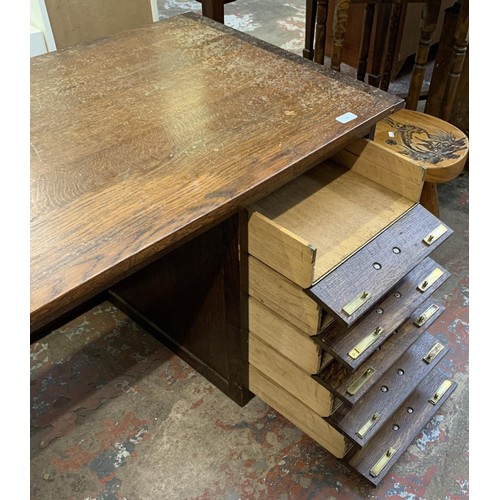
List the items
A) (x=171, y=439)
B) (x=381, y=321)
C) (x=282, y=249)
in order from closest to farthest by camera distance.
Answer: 1. (x=282, y=249)
2. (x=381, y=321)
3. (x=171, y=439)

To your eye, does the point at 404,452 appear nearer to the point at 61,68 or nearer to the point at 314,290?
the point at 314,290

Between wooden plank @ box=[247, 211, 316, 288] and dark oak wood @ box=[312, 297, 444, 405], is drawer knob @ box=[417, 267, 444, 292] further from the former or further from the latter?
wooden plank @ box=[247, 211, 316, 288]

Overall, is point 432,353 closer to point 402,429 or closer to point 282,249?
point 402,429

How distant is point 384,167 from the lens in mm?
1203

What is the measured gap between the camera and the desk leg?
117 centimetres

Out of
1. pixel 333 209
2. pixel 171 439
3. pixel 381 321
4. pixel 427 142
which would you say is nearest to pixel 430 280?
pixel 381 321

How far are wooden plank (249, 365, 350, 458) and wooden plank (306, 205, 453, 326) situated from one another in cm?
35

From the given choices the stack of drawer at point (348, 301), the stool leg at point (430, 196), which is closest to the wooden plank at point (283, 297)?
the stack of drawer at point (348, 301)

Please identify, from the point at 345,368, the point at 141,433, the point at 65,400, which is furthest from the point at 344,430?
the point at 65,400

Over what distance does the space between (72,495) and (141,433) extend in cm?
21

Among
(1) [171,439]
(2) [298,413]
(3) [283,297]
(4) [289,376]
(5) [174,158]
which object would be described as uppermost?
(5) [174,158]

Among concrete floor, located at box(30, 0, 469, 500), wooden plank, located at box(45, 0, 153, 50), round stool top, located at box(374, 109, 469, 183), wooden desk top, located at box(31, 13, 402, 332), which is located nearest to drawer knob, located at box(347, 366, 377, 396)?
concrete floor, located at box(30, 0, 469, 500)

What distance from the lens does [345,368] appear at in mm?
1161

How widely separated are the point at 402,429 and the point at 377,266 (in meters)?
0.50
